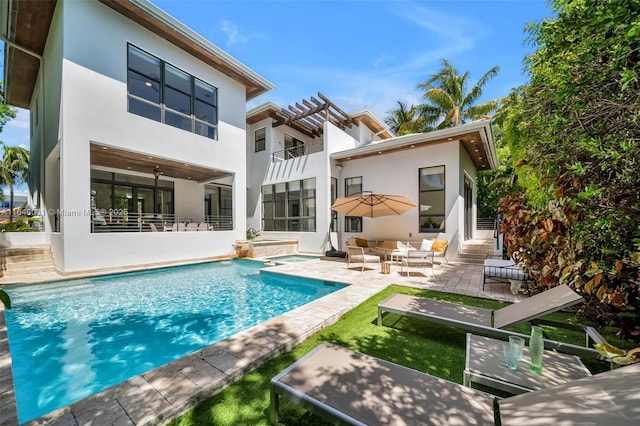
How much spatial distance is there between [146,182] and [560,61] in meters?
17.4

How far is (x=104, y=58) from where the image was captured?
9656 millimetres

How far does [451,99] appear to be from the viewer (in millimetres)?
21766

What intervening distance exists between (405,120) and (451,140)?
1473 centimetres

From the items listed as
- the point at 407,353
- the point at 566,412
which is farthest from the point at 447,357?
the point at 566,412

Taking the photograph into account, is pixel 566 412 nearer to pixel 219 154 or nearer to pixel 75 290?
pixel 75 290

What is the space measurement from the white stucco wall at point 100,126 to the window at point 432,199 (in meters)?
10.3

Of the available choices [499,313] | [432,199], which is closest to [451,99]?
[432,199]

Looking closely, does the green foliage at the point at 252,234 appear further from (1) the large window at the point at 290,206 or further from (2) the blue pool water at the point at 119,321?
(2) the blue pool water at the point at 119,321

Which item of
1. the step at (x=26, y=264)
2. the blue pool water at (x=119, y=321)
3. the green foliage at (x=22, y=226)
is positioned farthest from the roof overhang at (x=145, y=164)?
the blue pool water at (x=119, y=321)

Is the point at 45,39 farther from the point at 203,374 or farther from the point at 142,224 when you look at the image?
the point at 203,374

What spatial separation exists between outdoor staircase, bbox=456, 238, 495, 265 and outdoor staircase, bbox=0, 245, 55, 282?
15.6 metres

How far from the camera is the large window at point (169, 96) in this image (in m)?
10.6

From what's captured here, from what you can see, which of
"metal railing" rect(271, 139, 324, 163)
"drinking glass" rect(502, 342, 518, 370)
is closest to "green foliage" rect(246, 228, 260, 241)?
"metal railing" rect(271, 139, 324, 163)

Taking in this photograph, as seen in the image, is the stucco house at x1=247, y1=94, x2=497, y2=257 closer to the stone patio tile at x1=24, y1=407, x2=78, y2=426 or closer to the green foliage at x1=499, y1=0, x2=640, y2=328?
the green foliage at x1=499, y1=0, x2=640, y2=328
